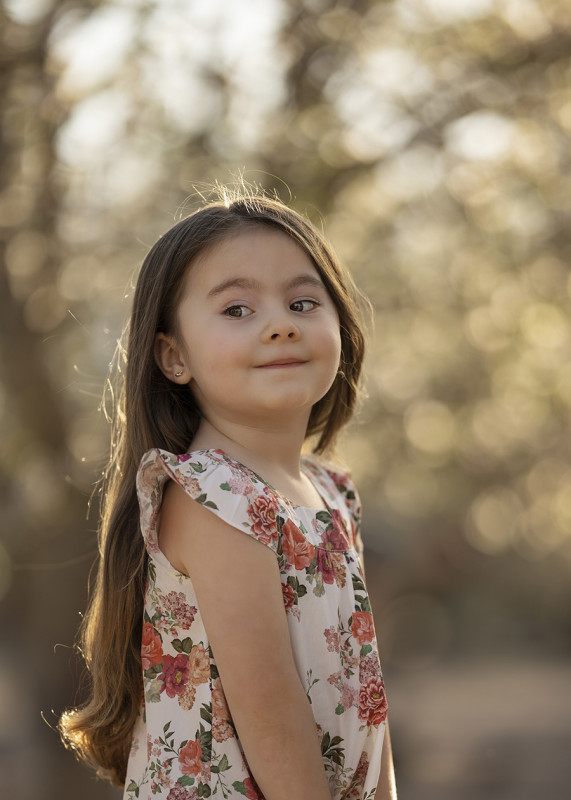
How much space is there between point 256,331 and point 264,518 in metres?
0.35

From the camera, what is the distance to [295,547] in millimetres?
1659

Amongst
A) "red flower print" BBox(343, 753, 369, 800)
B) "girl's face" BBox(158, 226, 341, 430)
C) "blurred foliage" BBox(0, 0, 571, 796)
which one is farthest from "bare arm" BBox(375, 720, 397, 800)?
"blurred foliage" BBox(0, 0, 571, 796)

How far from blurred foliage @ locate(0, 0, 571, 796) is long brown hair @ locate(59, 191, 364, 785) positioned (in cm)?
310

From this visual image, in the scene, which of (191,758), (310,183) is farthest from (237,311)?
(310,183)

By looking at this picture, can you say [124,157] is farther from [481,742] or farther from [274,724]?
[481,742]

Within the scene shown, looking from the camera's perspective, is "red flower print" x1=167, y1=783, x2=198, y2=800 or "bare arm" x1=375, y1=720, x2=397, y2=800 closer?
"red flower print" x1=167, y1=783, x2=198, y2=800

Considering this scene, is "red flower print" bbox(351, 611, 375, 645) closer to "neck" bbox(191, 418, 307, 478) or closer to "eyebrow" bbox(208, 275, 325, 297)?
"neck" bbox(191, 418, 307, 478)

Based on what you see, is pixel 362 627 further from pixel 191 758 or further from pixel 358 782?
pixel 191 758

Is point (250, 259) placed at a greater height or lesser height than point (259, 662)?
greater

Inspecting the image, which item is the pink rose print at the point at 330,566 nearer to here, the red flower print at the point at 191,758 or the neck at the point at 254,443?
the neck at the point at 254,443

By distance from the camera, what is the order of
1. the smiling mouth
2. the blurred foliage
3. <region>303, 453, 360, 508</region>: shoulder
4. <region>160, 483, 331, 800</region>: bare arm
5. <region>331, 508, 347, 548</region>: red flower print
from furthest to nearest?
1. the blurred foliage
2. <region>303, 453, 360, 508</region>: shoulder
3. <region>331, 508, 347, 548</region>: red flower print
4. the smiling mouth
5. <region>160, 483, 331, 800</region>: bare arm

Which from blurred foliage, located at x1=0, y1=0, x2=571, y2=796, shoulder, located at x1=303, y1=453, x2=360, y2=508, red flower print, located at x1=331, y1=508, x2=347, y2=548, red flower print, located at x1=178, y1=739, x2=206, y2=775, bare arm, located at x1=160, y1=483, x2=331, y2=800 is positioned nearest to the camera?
bare arm, located at x1=160, y1=483, x2=331, y2=800

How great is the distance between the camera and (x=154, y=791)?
167cm

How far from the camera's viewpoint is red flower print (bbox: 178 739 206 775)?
63.5 inches
